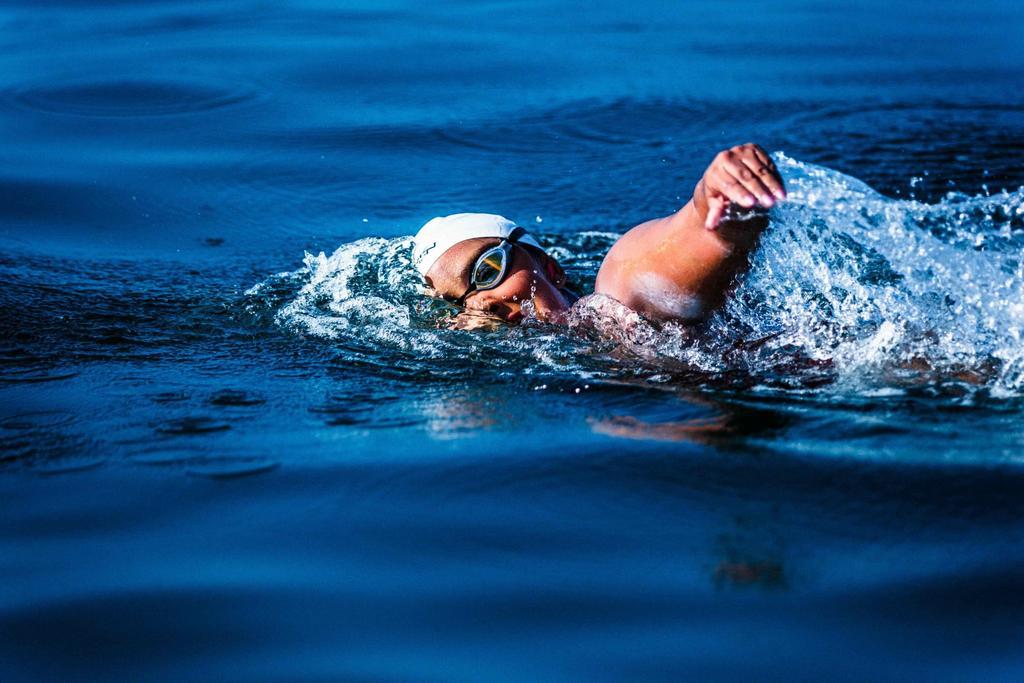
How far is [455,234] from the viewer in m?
5.19

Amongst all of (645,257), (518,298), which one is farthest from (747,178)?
(518,298)

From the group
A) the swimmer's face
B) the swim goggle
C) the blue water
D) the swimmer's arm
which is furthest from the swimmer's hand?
the swim goggle

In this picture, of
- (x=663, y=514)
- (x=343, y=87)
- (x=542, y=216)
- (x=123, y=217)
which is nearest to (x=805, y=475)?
(x=663, y=514)

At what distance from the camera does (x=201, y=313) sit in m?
5.22

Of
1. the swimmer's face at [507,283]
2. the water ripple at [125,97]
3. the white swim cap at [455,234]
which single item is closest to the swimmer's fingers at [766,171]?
the swimmer's face at [507,283]

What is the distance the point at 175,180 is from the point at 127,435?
164 inches

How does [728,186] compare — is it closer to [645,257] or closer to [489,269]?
[645,257]

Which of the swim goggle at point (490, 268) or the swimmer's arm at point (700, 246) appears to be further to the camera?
the swim goggle at point (490, 268)

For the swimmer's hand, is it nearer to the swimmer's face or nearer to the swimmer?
the swimmer

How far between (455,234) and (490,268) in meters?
0.26

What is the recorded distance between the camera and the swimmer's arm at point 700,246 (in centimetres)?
366

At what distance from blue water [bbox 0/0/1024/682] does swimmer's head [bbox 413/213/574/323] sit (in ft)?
0.53

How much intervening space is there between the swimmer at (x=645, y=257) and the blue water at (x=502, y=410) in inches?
4.9

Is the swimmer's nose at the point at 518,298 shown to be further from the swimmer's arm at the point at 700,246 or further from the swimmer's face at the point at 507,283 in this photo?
the swimmer's arm at the point at 700,246
